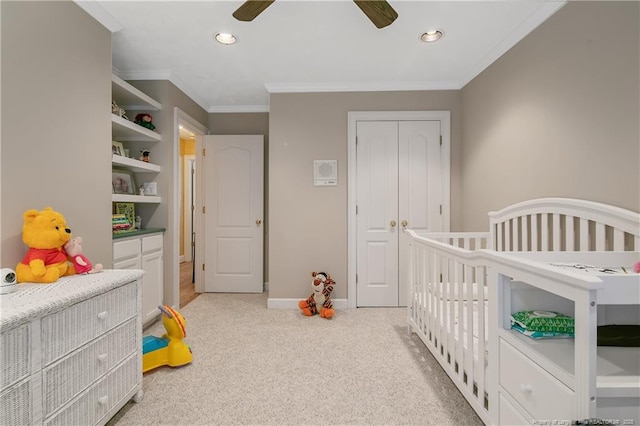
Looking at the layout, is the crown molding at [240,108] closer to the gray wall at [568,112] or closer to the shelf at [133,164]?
the shelf at [133,164]

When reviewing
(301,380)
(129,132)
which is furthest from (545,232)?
(129,132)

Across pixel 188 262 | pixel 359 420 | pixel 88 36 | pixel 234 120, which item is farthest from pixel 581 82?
pixel 188 262

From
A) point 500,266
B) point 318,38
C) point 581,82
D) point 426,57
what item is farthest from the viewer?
point 426,57

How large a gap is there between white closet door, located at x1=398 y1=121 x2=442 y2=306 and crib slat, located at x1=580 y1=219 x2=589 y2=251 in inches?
58.8

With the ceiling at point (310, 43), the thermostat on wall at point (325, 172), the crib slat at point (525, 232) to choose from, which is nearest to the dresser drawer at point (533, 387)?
the crib slat at point (525, 232)

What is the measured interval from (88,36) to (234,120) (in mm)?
1947

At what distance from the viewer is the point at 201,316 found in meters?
2.77

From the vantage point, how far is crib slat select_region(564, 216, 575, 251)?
5.02 ft

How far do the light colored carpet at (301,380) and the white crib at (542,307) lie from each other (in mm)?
207

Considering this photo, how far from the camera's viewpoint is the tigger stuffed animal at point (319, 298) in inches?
108

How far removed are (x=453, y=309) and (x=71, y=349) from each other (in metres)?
1.85

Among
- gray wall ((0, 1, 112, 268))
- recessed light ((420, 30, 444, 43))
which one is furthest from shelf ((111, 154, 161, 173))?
recessed light ((420, 30, 444, 43))

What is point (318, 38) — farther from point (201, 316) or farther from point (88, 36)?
point (201, 316)

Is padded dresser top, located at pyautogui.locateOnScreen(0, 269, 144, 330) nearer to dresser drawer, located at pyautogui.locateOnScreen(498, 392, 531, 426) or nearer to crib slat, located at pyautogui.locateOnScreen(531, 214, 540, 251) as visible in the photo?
dresser drawer, located at pyautogui.locateOnScreen(498, 392, 531, 426)
